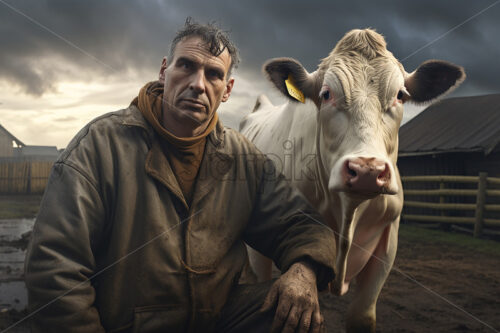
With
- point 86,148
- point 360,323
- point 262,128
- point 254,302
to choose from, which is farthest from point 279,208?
point 262,128

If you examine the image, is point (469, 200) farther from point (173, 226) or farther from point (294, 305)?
→ point (173, 226)

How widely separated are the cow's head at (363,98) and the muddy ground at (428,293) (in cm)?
205

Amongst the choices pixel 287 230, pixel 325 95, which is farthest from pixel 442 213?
pixel 287 230

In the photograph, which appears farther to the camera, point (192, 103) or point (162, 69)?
point (162, 69)

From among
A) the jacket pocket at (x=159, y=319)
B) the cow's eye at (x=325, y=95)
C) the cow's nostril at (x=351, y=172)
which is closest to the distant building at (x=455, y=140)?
the cow's eye at (x=325, y=95)

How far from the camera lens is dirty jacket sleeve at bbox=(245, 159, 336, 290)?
1927 mm

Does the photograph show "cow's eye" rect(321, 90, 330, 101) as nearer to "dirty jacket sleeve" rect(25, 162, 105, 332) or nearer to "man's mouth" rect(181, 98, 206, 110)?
"man's mouth" rect(181, 98, 206, 110)

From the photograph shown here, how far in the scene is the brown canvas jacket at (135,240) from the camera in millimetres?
1573

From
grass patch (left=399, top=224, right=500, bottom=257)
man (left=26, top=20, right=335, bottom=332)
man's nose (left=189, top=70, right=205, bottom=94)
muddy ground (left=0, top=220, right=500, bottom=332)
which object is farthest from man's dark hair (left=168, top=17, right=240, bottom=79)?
grass patch (left=399, top=224, right=500, bottom=257)

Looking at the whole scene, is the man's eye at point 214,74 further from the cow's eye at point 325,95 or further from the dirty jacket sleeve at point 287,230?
the cow's eye at point 325,95

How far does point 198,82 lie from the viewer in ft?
6.95

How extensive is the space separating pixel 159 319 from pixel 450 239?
8682 mm

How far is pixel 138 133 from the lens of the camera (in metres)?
1.97

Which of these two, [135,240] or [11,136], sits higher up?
[11,136]
